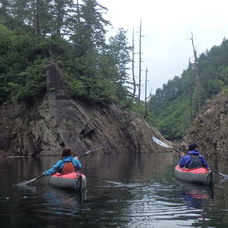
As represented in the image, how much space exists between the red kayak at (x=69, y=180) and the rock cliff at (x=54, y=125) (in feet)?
63.5

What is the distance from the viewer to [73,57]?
39875 millimetres

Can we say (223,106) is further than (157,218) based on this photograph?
Yes

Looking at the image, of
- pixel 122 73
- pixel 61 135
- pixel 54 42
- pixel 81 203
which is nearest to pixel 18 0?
pixel 54 42

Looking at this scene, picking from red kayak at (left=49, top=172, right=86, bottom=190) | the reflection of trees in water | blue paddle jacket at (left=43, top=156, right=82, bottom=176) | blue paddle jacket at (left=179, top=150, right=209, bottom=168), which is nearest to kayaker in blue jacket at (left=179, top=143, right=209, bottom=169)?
blue paddle jacket at (left=179, top=150, right=209, bottom=168)

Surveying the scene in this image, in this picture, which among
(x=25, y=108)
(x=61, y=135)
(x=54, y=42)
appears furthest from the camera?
(x=54, y=42)

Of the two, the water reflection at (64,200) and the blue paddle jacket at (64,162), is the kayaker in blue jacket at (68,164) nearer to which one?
the blue paddle jacket at (64,162)

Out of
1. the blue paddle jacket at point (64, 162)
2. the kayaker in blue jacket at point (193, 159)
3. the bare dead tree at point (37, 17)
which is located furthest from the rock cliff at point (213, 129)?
the bare dead tree at point (37, 17)

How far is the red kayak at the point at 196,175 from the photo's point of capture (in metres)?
12.8

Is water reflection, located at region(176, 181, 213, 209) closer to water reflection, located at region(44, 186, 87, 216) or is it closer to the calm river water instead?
the calm river water

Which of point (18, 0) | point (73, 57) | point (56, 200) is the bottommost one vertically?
point (56, 200)

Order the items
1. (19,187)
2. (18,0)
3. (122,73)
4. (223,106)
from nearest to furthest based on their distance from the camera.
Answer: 1. (19,187)
2. (223,106)
3. (18,0)
4. (122,73)

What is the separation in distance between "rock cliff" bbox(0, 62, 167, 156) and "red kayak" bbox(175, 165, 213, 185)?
734 inches

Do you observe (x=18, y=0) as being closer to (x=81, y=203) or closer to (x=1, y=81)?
(x=1, y=81)

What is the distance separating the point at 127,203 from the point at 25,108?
89.5 feet
